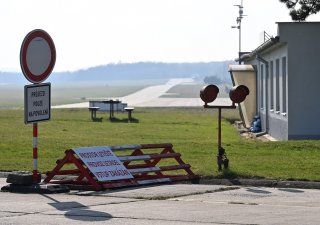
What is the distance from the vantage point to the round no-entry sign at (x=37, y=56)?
509 inches

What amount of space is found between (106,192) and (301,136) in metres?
16.1

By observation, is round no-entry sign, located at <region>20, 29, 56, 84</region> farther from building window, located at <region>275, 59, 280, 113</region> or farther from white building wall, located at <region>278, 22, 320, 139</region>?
building window, located at <region>275, 59, 280, 113</region>

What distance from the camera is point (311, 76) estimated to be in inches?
1109

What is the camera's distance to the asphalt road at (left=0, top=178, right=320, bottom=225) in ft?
33.1

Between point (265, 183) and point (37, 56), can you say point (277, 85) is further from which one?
point (37, 56)

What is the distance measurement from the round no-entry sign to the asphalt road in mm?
1903

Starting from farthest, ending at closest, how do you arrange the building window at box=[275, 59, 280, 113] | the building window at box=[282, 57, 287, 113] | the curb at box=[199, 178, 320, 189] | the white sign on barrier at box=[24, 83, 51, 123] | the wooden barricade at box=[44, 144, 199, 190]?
1. the building window at box=[275, 59, 280, 113]
2. the building window at box=[282, 57, 287, 113]
3. the curb at box=[199, 178, 320, 189]
4. the wooden barricade at box=[44, 144, 199, 190]
5. the white sign on barrier at box=[24, 83, 51, 123]

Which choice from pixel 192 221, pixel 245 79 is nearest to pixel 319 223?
pixel 192 221

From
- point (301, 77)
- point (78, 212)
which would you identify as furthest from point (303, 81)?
point (78, 212)

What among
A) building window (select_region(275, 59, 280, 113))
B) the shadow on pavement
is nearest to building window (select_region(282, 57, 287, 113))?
building window (select_region(275, 59, 280, 113))

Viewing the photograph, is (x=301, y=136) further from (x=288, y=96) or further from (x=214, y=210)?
(x=214, y=210)

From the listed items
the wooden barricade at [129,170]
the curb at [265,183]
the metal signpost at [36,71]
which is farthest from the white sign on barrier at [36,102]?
the curb at [265,183]

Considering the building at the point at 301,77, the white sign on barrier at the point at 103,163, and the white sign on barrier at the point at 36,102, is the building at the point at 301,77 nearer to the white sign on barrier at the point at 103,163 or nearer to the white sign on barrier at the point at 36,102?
the white sign on barrier at the point at 103,163

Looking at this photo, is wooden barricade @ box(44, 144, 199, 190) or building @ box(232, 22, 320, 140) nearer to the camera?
wooden barricade @ box(44, 144, 199, 190)
